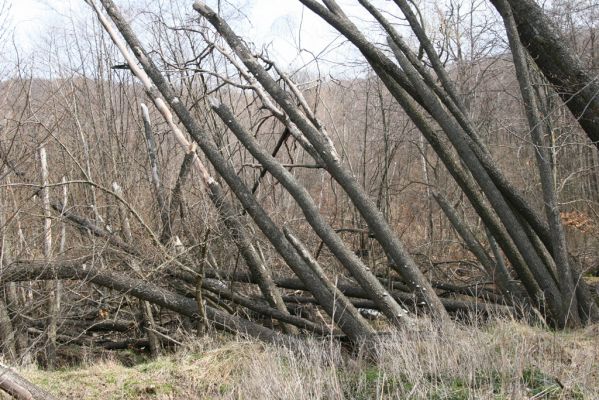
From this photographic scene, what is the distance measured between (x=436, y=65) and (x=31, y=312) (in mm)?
6005

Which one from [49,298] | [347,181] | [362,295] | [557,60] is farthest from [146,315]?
[557,60]

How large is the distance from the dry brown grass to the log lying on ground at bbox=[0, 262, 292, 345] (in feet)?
1.06

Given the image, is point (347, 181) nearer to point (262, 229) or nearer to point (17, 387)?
point (262, 229)

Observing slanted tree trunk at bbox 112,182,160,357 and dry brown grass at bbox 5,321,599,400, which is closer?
dry brown grass at bbox 5,321,599,400

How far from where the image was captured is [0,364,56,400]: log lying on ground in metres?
4.61

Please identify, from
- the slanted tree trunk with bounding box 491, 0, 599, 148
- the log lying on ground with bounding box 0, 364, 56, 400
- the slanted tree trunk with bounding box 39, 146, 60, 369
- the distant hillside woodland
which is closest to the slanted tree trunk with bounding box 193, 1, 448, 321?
the distant hillside woodland

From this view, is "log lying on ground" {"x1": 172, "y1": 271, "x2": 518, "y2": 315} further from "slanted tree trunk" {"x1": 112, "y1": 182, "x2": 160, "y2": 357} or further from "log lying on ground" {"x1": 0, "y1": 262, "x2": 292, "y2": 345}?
"slanted tree trunk" {"x1": 112, "y1": 182, "x2": 160, "y2": 357}

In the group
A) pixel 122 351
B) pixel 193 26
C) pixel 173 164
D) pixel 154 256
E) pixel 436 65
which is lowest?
pixel 122 351

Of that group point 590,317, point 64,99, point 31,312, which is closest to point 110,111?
point 64,99

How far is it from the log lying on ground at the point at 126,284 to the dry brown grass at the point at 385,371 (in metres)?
0.32

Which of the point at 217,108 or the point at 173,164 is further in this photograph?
the point at 173,164

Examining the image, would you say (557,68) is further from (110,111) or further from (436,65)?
(110,111)

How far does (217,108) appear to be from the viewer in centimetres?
717

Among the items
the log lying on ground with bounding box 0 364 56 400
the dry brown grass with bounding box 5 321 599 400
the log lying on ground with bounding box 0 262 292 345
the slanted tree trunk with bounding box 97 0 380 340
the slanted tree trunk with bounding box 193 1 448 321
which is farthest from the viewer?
the log lying on ground with bounding box 0 262 292 345
